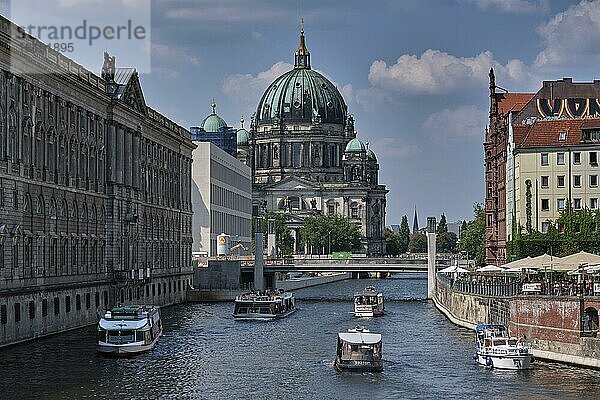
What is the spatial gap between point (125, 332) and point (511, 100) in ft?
283

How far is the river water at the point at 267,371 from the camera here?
65.2 meters

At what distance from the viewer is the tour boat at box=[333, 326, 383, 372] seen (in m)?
74.1

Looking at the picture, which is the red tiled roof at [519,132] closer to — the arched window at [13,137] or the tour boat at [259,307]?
the tour boat at [259,307]

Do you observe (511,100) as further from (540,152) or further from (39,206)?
(39,206)

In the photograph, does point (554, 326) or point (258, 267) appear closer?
point (554, 326)

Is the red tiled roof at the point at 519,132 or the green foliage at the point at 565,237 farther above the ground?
the red tiled roof at the point at 519,132

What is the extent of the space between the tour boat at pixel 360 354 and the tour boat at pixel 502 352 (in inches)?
243

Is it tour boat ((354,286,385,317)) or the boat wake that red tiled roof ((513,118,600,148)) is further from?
the boat wake

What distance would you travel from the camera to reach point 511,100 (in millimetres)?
157750

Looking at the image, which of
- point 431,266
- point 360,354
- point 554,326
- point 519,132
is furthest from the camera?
point 431,266

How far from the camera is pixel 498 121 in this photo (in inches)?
5984

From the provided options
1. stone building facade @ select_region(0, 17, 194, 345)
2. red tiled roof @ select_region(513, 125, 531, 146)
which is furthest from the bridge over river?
red tiled roof @ select_region(513, 125, 531, 146)

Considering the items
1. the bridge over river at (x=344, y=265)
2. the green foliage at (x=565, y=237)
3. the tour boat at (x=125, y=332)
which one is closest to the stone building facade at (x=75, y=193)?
the tour boat at (x=125, y=332)

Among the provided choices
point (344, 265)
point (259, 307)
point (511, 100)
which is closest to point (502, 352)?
point (259, 307)
